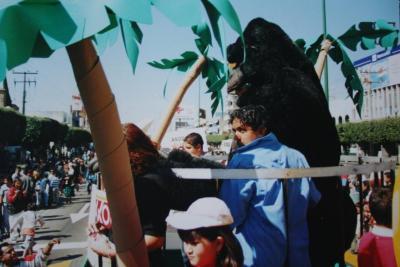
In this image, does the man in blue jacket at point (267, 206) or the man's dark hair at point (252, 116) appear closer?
the man in blue jacket at point (267, 206)

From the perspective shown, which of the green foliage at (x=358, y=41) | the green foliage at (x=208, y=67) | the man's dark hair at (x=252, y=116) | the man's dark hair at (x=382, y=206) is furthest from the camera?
the green foliage at (x=358, y=41)

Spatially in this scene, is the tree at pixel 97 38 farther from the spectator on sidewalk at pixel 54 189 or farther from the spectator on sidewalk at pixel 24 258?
the spectator on sidewalk at pixel 54 189

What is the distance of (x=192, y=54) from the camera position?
379 centimetres

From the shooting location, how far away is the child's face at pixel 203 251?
165cm

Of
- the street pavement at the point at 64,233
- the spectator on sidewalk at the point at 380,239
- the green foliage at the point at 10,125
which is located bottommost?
the street pavement at the point at 64,233

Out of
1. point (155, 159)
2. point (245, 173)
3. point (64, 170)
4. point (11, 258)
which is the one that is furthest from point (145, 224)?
point (64, 170)

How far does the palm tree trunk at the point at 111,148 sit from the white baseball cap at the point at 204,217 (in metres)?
0.30

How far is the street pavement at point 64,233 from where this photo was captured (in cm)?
828

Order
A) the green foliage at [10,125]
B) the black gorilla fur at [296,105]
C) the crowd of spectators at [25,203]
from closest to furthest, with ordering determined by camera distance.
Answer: the black gorilla fur at [296,105]
the crowd of spectators at [25,203]
the green foliage at [10,125]

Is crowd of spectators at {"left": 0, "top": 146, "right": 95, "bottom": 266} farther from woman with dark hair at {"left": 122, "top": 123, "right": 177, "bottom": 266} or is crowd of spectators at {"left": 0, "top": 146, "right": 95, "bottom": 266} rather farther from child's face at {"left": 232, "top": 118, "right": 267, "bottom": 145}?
child's face at {"left": 232, "top": 118, "right": 267, "bottom": 145}

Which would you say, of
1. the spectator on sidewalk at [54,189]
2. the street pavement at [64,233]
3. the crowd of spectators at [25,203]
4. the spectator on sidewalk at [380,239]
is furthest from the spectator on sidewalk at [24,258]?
the spectator on sidewalk at [54,189]

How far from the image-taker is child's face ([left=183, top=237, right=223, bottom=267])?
5.42 feet

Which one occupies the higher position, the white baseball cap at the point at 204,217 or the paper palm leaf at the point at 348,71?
the paper palm leaf at the point at 348,71

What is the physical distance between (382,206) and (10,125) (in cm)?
2875
